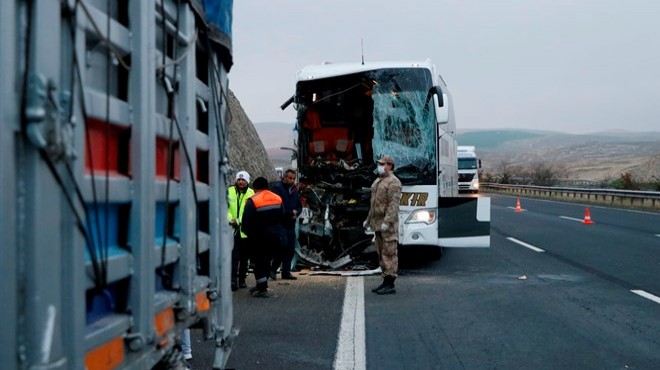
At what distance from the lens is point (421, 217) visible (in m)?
12.3

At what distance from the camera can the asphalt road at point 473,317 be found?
6.77 m

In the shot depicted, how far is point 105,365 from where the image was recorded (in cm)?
276

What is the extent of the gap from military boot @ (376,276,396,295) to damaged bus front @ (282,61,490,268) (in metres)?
1.81

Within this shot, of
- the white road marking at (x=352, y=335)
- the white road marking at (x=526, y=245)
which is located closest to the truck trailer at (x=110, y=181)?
the white road marking at (x=352, y=335)

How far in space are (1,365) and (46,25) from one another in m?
0.97

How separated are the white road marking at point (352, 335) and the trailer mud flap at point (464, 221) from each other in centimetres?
211

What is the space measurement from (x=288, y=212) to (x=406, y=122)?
7.78ft

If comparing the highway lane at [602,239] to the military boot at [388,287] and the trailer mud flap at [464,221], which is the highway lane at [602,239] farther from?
the military boot at [388,287]

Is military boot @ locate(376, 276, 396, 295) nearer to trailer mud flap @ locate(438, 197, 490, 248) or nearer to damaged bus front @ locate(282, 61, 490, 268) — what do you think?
damaged bus front @ locate(282, 61, 490, 268)

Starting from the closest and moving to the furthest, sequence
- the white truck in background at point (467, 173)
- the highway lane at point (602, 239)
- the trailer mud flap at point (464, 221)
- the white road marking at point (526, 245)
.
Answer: the trailer mud flap at point (464, 221)
the highway lane at point (602, 239)
the white road marking at point (526, 245)
the white truck in background at point (467, 173)

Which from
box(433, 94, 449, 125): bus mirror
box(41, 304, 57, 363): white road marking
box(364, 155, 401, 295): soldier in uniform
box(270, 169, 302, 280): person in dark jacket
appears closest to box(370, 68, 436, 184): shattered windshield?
box(433, 94, 449, 125): bus mirror

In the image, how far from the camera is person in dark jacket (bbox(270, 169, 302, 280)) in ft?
39.9

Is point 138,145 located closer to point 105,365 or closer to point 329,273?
point 105,365

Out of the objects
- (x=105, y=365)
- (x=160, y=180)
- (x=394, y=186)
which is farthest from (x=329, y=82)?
(x=105, y=365)
